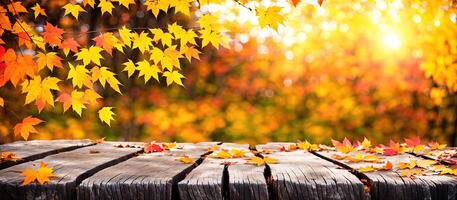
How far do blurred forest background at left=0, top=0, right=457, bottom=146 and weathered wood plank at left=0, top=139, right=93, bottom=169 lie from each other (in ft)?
15.1

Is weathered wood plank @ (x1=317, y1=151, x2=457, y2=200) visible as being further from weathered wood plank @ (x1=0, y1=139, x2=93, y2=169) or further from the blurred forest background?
the blurred forest background

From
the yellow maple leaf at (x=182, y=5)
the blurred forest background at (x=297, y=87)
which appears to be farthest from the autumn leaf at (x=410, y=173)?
the blurred forest background at (x=297, y=87)

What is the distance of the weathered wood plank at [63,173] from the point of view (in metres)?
1.90

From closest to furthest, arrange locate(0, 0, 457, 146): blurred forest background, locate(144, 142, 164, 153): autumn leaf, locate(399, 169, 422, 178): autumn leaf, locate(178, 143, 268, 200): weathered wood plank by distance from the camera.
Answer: locate(178, 143, 268, 200): weathered wood plank, locate(399, 169, 422, 178): autumn leaf, locate(144, 142, 164, 153): autumn leaf, locate(0, 0, 457, 146): blurred forest background

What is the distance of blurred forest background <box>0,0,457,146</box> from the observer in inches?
315

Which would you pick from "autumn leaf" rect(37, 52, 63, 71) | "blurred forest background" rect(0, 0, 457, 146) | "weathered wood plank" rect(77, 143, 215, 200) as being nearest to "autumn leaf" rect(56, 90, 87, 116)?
"autumn leaf" rect(37, 52, 63, 71)

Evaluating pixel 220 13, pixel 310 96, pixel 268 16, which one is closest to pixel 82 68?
pixel 268 16

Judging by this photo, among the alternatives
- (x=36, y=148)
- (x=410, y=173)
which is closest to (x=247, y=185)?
(x=410, y=173)

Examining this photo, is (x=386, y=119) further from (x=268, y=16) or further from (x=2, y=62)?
(x=2, y=62)

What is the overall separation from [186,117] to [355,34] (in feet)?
10.3

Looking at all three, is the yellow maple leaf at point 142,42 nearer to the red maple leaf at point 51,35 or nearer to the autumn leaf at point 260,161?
the red maple leaf at point 51,35

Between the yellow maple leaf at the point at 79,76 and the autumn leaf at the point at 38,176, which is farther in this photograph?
the yellow maple leaf at the point at 79,76

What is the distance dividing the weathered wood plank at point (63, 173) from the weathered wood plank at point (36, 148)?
8 cm

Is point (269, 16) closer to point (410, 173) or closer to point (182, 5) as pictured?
point (182, 5)
